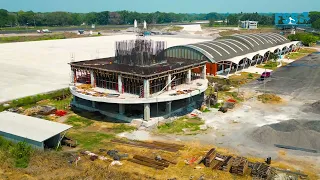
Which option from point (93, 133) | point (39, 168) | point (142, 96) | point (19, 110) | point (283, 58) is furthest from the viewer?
point (283, 58)

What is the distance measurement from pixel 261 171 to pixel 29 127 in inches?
721

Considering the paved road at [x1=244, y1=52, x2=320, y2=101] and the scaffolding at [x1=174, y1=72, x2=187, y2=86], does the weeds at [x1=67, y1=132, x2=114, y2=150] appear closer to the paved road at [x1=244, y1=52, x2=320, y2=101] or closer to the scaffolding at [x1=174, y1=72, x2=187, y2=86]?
the scaffolding at [x1=174, y1=72, x2=187, y2=86]

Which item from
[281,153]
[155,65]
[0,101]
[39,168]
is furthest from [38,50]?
[281,153]

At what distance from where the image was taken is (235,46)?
61781 mm

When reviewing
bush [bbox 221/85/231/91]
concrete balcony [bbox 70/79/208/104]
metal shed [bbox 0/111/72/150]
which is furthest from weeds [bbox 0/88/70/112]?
bush [bbox 221/85/231/91]

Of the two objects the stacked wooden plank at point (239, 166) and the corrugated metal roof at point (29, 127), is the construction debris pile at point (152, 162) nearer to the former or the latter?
the stacked wooden plank at point (239, 166)

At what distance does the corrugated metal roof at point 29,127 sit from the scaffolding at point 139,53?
13.3 m

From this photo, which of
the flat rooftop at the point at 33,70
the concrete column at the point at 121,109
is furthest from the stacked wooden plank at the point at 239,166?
the flat rooftop at the point at 33,70

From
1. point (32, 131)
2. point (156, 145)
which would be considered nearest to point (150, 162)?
point (156, 145)

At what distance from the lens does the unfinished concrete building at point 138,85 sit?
3247 cm

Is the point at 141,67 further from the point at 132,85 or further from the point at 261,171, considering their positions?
the point at 261,171

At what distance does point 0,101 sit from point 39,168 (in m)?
20.0

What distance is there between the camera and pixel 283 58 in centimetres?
7394

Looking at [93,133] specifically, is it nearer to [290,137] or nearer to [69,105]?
[69,105]
